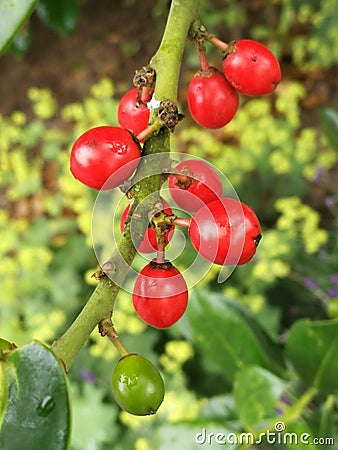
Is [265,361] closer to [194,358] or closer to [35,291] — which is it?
[194,358]

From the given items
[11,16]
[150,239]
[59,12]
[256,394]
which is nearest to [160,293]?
[150,239]

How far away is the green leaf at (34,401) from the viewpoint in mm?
542

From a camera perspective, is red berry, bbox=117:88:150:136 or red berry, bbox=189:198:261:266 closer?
red berry, bbox=189:198:261:266

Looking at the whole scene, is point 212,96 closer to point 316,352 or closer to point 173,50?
point 173,50

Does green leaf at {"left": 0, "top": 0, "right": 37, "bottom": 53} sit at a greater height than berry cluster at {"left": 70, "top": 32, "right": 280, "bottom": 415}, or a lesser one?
greater

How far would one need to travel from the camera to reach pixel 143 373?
22.0 inches

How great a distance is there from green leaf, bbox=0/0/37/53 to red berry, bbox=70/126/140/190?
205mm

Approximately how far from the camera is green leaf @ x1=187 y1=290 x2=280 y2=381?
3.80ft

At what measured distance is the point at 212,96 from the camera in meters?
0.68

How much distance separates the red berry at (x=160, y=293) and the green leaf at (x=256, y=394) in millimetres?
486

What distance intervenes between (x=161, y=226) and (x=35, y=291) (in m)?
1.51

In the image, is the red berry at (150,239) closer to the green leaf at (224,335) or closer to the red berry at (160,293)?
the red berry at (160,293)

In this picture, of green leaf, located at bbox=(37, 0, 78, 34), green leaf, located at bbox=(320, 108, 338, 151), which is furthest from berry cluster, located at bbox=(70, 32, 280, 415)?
green leaf, located at bbox=(37, 0, 78, 34)

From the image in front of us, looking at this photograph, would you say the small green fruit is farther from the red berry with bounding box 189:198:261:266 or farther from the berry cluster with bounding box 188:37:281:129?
the berry cluster with bounding box 188:37:281:129
